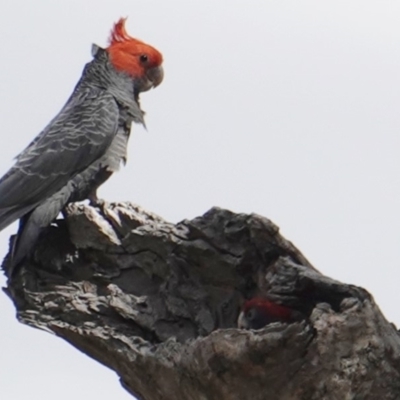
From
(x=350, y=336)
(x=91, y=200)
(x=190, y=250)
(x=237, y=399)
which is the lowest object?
(x=237, y=399)

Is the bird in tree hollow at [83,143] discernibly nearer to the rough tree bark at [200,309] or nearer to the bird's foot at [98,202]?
the bird's foot at [98,202]

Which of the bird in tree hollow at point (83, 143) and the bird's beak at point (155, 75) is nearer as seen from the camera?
the bird in tree hollow at point (83, 143)

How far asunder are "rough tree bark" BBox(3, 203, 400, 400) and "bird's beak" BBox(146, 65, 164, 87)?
2.20 metres

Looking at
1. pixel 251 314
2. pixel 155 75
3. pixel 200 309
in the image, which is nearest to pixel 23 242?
pixel 200 309

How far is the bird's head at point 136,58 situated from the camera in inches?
296

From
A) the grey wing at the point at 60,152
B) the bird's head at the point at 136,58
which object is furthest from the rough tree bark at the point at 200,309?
the bird's head at the point at 136,58

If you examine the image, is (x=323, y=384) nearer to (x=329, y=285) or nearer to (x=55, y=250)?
(x=329, y=285)

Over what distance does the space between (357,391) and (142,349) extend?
93 cm

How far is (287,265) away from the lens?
4.20m

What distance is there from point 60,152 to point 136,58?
1.21 m

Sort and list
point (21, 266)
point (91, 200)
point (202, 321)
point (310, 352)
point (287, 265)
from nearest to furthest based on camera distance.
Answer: point (310, 352) < point (287, 265) < point (202, 321) < point (21, 266) < point (91, 200)

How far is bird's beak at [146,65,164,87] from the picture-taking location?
757 centimetres

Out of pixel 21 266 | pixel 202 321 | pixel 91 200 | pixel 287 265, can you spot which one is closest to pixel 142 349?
pixel 202 321

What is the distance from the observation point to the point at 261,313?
454 centimetres
